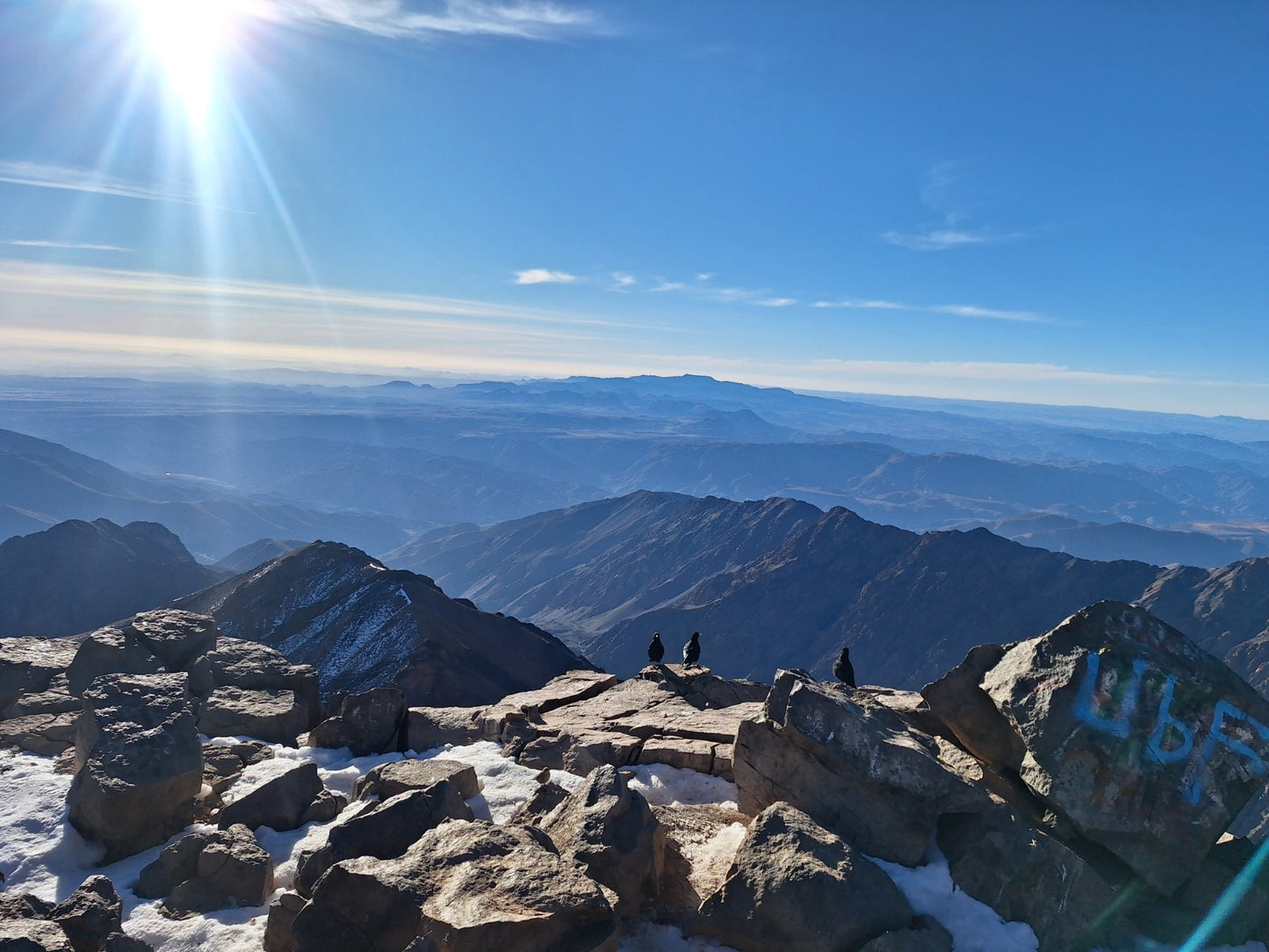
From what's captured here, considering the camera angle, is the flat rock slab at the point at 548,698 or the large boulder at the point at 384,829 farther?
the flat rock slab at the point at 548,698

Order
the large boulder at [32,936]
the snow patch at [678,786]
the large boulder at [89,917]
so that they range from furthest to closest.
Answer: the snow patch at [678,786]
the large boulder at [89,917]
the large boulder at [32,936]

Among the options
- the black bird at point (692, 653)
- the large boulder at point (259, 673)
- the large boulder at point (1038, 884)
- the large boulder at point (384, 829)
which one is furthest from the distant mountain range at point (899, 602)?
the large boulder at point (384, 829)

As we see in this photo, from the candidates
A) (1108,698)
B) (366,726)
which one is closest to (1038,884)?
(1108,698)

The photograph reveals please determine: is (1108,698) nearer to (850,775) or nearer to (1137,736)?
(1137,736)

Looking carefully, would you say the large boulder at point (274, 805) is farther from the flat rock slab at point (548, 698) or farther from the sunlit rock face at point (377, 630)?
the sunlit rock face at point (377, 630)

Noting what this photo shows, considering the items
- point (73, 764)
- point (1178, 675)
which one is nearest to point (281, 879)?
point (73, 764)

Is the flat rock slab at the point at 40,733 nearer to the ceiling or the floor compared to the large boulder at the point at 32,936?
nearer to the floor
